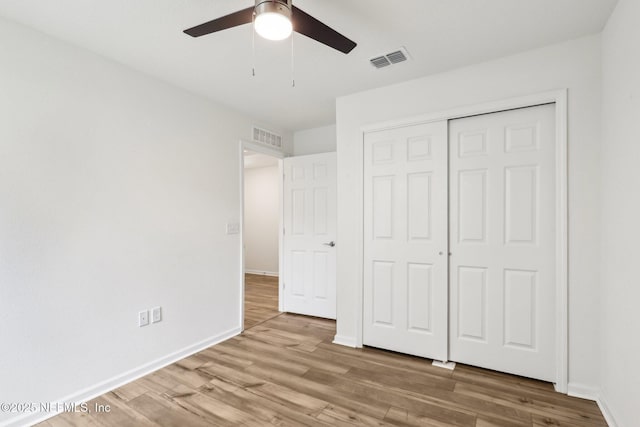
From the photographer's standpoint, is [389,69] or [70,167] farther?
[389,69]

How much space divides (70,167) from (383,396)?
270 cm

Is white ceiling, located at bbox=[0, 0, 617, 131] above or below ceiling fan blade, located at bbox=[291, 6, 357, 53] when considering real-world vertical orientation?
above

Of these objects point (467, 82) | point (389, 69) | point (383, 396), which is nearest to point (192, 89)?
point (389, 69)

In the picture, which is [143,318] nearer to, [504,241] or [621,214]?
[504,241]

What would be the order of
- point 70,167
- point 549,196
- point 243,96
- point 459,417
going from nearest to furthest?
point 459,417
point 70,167
point 549,196
point 243,96

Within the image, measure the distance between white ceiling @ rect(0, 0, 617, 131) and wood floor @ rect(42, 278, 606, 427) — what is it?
8.13 feet

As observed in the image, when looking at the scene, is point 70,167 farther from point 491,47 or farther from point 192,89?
point 491,47

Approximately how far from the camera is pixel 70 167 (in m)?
2.08

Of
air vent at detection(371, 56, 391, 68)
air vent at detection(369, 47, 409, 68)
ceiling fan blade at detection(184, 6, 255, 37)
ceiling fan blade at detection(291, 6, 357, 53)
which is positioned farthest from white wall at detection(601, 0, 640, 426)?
ceiling fan blade at detection(184, 6, 255, 37)

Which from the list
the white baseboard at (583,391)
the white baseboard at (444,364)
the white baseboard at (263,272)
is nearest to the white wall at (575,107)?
the white baseboard at (583,391)

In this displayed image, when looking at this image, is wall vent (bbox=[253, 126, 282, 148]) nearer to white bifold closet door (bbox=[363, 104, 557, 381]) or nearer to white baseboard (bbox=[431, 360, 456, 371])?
white bifold closet door (bbox=[363, 104, 557, 381])

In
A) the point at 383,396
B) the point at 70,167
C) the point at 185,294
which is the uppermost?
the point at 70,167

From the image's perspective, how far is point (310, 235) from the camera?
3.94m

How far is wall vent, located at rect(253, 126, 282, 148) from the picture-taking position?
368 centimetres
